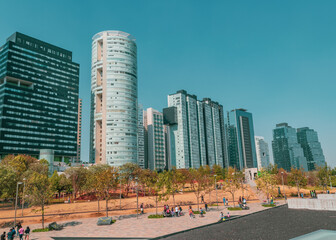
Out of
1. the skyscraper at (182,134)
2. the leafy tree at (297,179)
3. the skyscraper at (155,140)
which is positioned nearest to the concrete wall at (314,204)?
the leafy tree at (297,179)

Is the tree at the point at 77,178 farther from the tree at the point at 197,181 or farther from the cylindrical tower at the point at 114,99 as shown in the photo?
the cylindrical tower at the point at 114,99

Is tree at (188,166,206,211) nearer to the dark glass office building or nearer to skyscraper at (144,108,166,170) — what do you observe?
the dark glass office building

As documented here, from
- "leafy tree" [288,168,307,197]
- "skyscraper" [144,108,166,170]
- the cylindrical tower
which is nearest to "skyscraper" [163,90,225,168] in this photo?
"skyscraper" [144,108,166,170]

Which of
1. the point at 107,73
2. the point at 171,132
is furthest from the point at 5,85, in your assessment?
the point at 171,132

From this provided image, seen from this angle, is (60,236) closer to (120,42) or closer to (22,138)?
(22,138)

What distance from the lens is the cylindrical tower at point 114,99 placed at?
136 m

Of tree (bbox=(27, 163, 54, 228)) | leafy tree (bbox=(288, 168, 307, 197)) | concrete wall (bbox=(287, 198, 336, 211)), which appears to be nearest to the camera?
tree (bbox=(27, 163, 54, 228))

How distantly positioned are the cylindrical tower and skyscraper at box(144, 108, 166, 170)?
46.3 metres

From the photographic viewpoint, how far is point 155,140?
621 ft

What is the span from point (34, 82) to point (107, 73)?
152ft

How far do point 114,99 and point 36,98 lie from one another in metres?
48.2

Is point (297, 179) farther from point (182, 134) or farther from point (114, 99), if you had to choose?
point (182, 134)

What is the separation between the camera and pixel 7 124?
420 ft

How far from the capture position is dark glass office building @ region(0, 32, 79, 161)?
132 m
